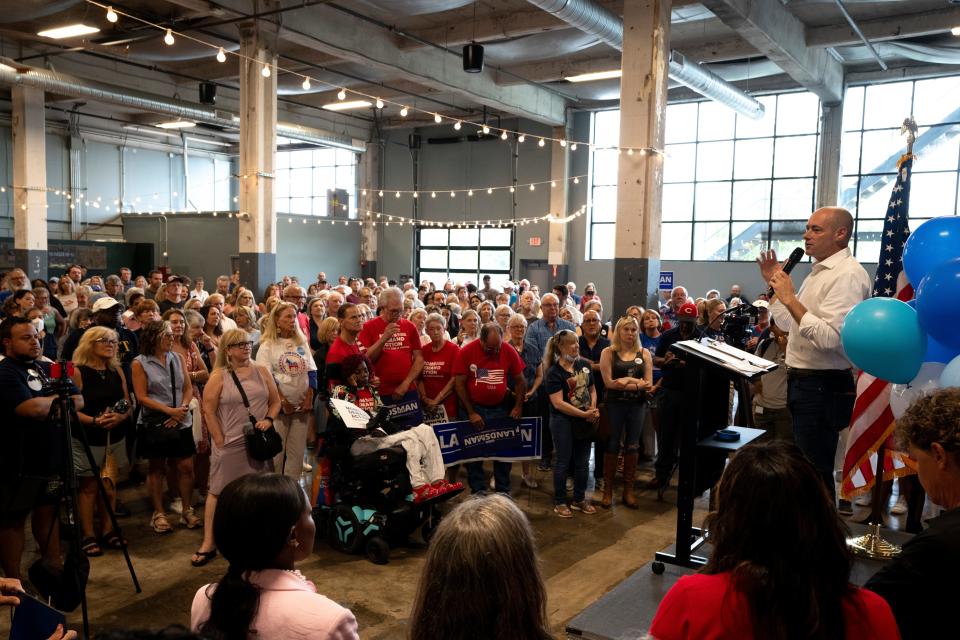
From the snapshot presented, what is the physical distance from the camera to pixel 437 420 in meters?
5.61

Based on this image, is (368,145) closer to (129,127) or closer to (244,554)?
(129,127)

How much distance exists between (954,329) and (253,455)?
12.2 ft

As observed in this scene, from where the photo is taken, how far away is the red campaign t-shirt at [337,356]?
200 inches

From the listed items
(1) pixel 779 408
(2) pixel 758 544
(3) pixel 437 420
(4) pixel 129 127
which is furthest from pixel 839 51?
(4) pixel 129 127

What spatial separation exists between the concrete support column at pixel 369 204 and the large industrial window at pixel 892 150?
1294 centimetres

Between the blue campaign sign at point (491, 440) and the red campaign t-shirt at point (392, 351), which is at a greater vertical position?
the red campaign t-shirt at point (392, 351)

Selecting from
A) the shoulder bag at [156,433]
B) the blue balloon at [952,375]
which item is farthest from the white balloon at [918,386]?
the shoulder bag at [156,433]

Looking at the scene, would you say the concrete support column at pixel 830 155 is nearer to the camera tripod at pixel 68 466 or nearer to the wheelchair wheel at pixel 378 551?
the wheelchair wheel at pixel 378 551

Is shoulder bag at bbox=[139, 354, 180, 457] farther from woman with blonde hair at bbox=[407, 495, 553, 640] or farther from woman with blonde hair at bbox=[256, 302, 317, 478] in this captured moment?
woman with blonde hair at bbox=[407, 495, 553, 640]

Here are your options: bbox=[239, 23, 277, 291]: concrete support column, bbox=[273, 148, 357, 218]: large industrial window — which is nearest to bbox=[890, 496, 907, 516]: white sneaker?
bbox=[239, 23, 277, 291]: concrete support column

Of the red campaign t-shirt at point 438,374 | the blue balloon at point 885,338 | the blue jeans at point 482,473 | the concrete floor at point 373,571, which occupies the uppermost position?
the blue balloon at point 885,338

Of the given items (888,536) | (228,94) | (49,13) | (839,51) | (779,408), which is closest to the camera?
(888,536)

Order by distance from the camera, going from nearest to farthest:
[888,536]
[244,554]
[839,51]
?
[244,554]
[888,536]
[839,51]

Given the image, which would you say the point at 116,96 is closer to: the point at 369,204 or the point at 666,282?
the point at 369,204
